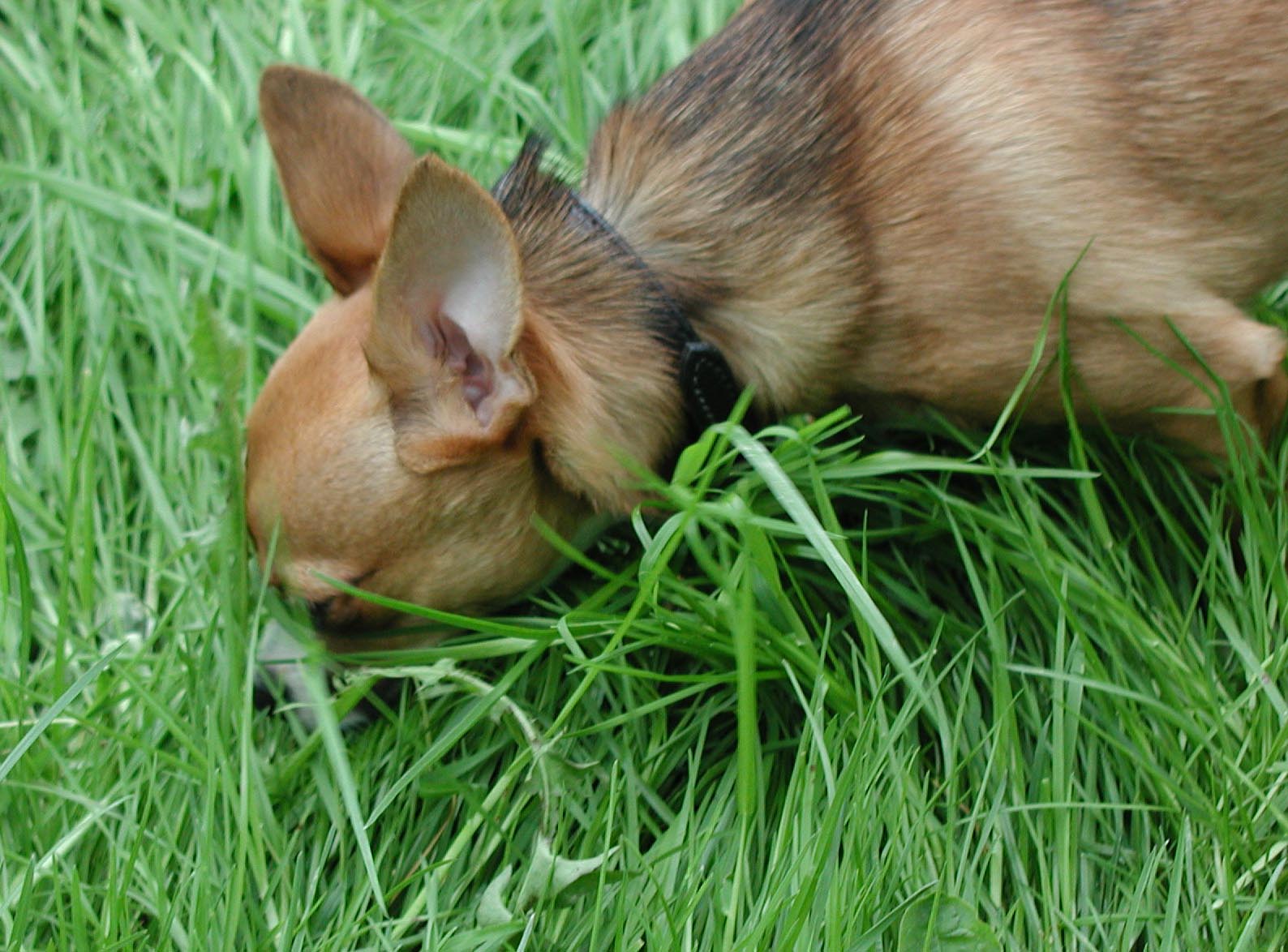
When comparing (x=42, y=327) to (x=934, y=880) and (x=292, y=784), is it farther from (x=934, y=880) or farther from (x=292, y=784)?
(x=934, y=880)

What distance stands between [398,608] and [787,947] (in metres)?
0.83

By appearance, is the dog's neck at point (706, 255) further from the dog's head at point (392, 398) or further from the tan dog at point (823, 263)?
the dog's head at point (392, 398)

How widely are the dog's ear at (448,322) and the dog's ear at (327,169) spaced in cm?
45

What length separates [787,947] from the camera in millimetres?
1975

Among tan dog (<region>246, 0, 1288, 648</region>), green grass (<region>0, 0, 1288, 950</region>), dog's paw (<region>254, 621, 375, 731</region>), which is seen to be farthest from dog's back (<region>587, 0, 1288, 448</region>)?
dog's paw (<region>254, 621, 375, 731</region>)

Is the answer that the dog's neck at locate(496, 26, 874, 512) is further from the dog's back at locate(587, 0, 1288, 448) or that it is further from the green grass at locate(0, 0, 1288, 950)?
the green grass at locate(0, 0, 1288, 950)

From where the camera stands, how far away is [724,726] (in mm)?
2494

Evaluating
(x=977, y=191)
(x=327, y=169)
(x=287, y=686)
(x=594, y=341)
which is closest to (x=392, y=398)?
(x=594, y=341)

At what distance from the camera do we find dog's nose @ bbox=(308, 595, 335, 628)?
2385 millimetres

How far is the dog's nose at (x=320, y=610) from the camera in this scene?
7.82 ft

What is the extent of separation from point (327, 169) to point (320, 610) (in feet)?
2.72

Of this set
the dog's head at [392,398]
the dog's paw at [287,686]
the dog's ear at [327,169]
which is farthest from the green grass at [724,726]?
the dog's ear at [327,169]

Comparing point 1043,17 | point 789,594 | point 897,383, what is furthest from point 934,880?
point 1043,17

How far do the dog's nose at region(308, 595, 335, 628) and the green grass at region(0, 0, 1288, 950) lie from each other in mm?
100
